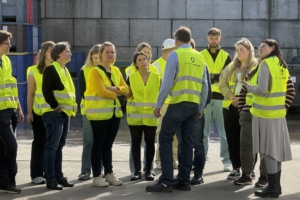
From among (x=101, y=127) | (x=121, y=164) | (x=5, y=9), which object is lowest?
(x=121, y=164)

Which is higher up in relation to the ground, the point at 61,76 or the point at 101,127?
the point at 61,76

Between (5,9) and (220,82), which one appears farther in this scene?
(5,9)

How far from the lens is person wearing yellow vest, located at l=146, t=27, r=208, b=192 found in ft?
27.5

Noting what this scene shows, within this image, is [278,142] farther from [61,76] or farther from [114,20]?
[114,20]

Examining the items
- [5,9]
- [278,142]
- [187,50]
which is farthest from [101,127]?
[5,9]

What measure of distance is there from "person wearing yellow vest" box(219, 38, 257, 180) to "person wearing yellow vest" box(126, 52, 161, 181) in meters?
0.88

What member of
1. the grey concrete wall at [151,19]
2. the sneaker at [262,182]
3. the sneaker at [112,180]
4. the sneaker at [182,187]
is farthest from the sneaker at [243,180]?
the grey concrete wall at [151,19]

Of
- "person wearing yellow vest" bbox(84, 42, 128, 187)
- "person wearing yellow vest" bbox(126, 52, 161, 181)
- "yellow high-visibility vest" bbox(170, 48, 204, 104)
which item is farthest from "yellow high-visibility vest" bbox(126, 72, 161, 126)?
"yellow high-visibility vest" bbox(170, 48, 204, 104)

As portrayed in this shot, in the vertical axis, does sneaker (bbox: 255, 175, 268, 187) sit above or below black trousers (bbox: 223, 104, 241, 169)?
below

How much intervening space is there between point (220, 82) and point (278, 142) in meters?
1.42

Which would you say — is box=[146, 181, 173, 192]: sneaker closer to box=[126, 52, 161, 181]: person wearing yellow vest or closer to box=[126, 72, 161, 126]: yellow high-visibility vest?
box=[126, 52, 161, 181]: person wearing yellow vest

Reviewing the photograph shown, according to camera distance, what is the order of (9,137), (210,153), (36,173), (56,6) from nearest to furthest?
1. (9,137)
2. (36,173)
3. (210,153)
4. (56,6)

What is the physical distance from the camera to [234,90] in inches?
369

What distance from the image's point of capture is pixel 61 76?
28.2 ft
